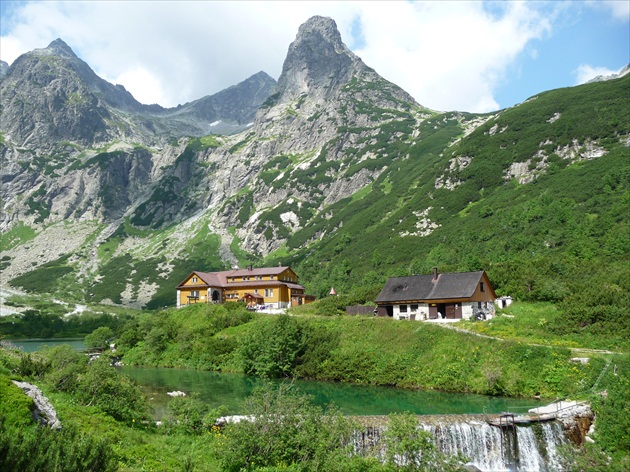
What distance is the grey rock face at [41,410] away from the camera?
1495 cm

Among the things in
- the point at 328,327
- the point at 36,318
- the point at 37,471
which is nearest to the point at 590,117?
the point at 328,327

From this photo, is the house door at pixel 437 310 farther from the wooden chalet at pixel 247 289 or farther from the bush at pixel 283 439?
the bush at pixel 283 439

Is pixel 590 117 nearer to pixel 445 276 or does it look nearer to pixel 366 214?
pixel 366 214

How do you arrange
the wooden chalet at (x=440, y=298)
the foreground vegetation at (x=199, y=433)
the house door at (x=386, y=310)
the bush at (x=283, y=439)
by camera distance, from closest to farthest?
the foreground vegetation at (x=199, y=433) → the bush at (x=283, y=439) → the wooden chalet at (x=440, y=298) → the house door at (x=386, y=310)

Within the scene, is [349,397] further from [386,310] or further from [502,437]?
[386,310]

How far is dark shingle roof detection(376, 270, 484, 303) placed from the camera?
180 ft

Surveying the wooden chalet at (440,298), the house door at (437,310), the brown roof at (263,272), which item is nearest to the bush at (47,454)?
the wooden chalet at (440,298)

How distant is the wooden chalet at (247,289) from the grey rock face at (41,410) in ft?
226

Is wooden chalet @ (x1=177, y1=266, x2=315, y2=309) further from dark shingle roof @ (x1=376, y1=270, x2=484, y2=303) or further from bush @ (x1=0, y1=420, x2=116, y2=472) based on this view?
bush @ (x1=0, y1=420, x2=116, y2=472)

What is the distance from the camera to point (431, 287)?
2277 inches

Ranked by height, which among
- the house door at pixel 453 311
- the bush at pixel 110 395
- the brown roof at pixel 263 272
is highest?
the brown roof at pixel 263 272

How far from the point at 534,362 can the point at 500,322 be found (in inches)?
437

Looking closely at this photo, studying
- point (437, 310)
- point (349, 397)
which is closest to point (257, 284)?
point (437, 310)

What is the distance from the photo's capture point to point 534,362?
121 feet
